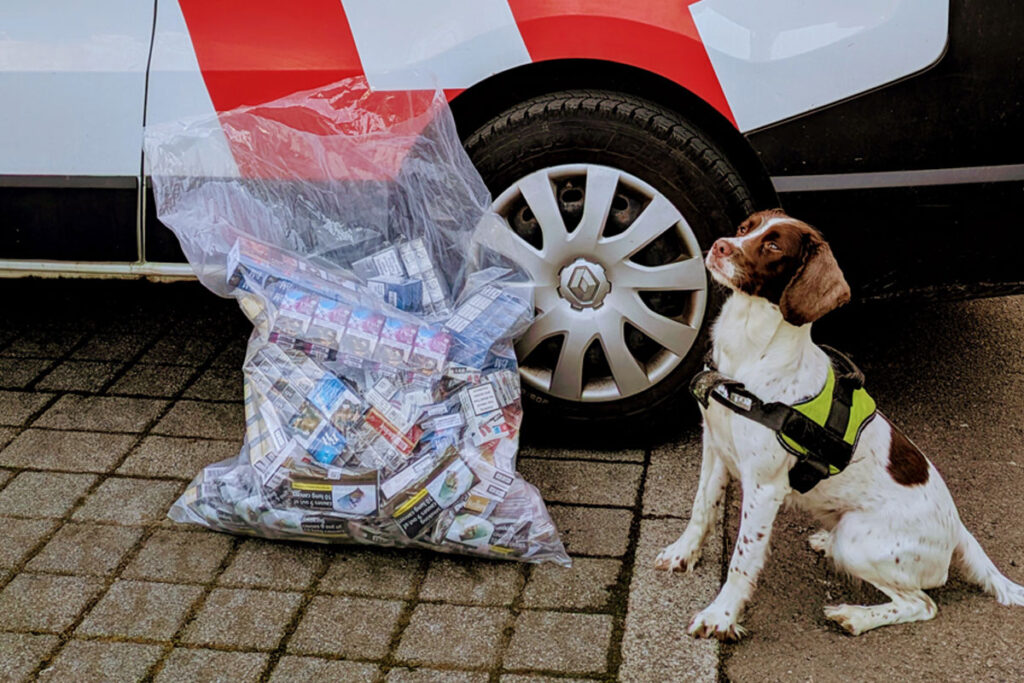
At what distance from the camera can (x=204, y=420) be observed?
349 cm

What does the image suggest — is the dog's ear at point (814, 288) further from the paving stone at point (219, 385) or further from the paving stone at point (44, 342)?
the paving stone at point (44, 342)

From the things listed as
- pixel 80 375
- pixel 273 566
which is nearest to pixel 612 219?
pixel 273 566

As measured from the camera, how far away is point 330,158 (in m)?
2.99

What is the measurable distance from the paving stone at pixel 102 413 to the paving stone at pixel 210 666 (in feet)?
3.68

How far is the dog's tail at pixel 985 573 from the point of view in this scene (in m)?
2.65

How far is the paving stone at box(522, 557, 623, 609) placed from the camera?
266 centimetres

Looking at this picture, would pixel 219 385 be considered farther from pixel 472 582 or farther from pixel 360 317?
pixel 472 582

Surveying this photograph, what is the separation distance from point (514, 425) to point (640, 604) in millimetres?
569

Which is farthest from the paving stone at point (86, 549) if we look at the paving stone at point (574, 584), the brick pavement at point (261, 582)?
the paving stone at point (574, 584)

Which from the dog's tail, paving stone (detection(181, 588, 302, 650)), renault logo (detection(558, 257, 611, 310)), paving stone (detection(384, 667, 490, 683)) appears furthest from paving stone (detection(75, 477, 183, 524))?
the dog's tail

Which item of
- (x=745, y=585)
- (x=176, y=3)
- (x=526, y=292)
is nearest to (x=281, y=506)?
(x=526, y=292)

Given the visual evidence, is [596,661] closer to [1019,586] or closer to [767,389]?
[767,389]

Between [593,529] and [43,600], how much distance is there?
136cm

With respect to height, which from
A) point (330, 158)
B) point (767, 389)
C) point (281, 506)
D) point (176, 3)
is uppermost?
point (176, 3)
